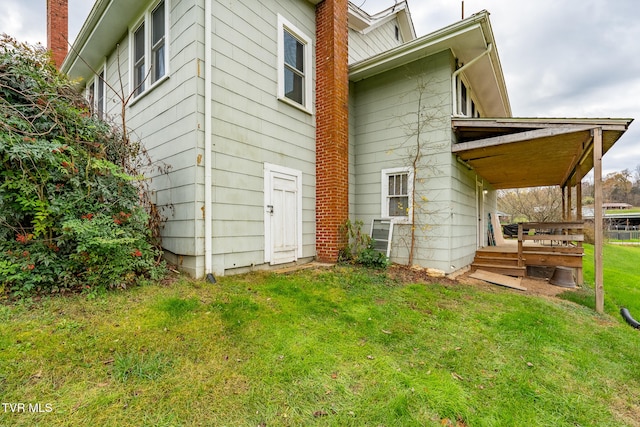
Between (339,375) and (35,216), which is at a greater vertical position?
(35,216)

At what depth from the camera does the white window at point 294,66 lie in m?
5.47

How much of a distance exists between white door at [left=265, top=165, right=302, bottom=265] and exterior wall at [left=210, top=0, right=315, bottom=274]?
0.15 metres

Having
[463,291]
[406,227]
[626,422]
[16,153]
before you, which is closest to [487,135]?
[406,227]

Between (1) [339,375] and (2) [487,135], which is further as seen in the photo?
(2) [487,135]

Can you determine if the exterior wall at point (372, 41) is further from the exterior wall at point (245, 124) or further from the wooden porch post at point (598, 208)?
the wooden porch post at point (598, 208)

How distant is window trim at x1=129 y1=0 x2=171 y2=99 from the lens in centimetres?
475

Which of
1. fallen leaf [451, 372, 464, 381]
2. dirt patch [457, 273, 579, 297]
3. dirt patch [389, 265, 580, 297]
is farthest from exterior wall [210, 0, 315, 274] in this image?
dirt patch [457, 273, 579, 297]

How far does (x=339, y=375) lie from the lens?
7.40 ft

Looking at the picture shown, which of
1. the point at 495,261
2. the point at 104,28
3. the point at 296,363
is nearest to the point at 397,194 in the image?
the point at 495,261

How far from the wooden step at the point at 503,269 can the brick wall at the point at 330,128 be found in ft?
13.1

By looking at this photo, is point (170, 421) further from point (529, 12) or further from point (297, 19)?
point (529, 12)

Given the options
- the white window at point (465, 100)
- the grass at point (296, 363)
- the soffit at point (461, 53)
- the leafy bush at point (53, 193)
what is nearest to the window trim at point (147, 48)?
the leafy bush at point (53, 193)

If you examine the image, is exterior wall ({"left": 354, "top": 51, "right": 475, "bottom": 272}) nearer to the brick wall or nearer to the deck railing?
the brick wall

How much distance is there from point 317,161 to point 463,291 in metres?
3.93
